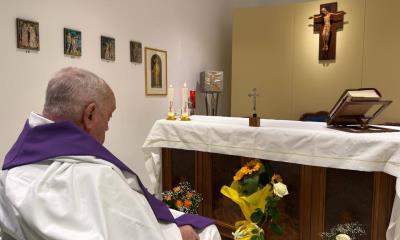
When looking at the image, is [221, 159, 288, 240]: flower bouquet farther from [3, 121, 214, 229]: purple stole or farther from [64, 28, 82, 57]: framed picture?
[64, 28, 82, 57]: framed picture

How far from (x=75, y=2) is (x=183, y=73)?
1.95m

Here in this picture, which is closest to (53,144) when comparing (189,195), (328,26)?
(189,195)

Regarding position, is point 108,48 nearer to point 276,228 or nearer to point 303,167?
point 303,167

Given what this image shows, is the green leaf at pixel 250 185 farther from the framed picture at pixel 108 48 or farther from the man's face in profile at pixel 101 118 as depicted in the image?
the framed picture at pixel 108 48

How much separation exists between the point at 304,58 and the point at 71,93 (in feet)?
13.2

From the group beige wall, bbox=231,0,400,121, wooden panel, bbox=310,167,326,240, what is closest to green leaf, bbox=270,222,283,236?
wooden panel, bbox=310,167,326,240

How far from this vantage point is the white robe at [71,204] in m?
0.99

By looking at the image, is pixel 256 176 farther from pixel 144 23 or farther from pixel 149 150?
pixel 144 23

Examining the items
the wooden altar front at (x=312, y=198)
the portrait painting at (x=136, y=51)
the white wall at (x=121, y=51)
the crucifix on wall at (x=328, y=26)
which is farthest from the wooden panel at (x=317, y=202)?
the crucifix on wall at (x=328, y=26)

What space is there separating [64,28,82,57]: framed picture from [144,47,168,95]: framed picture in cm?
98

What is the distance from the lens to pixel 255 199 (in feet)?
6.84

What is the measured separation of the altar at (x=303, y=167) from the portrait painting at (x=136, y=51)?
1403mm

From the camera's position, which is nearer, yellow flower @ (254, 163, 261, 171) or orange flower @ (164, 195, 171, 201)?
yellow flower @ (254, 163, 261, 171)

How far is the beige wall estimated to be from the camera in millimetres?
4066
